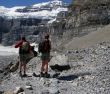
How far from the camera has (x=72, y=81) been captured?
723 inches

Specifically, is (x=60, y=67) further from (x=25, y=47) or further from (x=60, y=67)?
(x=25, y=47)

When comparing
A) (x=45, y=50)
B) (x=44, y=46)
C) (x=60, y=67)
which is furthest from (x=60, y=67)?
(x=44, y=46)

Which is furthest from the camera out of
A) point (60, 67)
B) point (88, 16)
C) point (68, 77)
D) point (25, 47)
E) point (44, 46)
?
point (88, 16)

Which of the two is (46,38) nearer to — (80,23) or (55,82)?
(55,82)

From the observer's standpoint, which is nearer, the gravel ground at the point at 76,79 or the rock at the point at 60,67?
the gravel ground at the point at 76,79

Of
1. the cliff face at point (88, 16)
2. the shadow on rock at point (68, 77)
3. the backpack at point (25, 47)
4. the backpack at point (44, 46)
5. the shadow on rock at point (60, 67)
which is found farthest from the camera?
the cliff face at point (88, 16)

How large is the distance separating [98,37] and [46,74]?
1616 centimetres

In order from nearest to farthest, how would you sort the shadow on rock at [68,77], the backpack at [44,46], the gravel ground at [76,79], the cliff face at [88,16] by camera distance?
the gravel ground at [76,79] → the shadow on rock at [68,77] → the backpack at [44,46] → the cliff face at [88,16]

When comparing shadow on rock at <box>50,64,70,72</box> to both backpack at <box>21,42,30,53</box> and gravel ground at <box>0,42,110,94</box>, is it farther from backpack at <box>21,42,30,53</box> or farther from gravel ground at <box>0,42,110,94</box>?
backpack at <box>21,42,30,53</box>

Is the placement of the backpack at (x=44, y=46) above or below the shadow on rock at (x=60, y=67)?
above

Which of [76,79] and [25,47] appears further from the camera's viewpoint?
[25,47]

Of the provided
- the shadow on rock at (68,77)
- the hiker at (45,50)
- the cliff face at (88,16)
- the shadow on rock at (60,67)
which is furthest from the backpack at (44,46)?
the cliff face at (88,16)

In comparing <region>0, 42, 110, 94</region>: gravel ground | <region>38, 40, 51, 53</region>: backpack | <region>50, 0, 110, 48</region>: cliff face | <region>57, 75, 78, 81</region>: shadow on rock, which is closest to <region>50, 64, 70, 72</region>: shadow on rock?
<region>0, 42, 110, 94</region>: gravel ground

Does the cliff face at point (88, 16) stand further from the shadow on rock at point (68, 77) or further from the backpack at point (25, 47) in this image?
the shadow on rock at point (68, 77)
